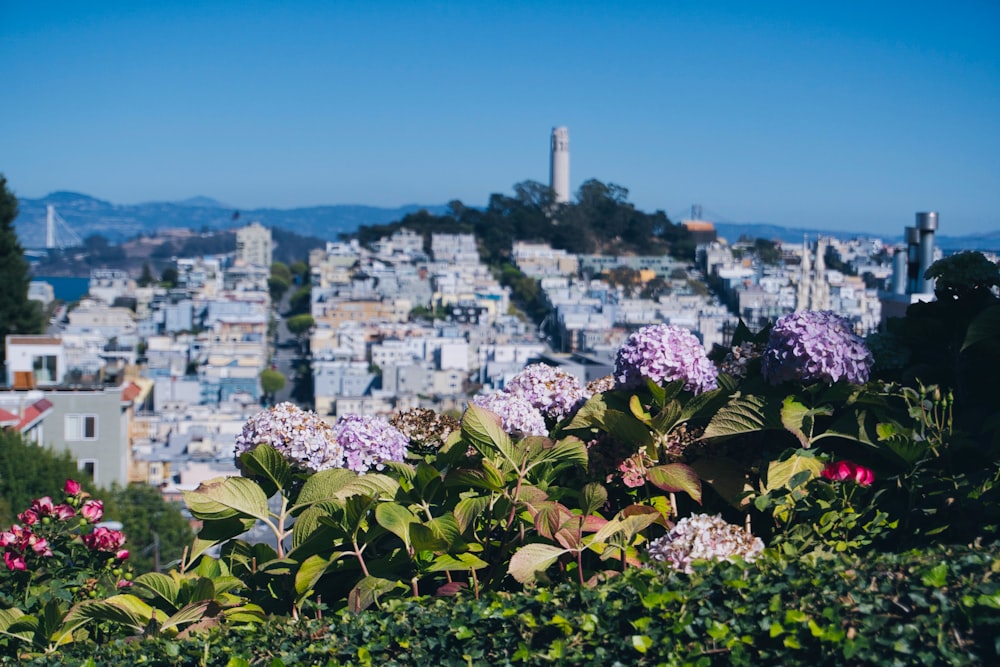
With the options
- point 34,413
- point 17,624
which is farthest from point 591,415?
point 34,413

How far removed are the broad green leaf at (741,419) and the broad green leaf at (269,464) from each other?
52 centimetres

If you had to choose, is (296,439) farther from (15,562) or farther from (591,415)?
(15,562)

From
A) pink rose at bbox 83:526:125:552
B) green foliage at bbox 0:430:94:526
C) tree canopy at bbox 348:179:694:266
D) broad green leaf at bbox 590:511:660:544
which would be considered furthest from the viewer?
tree canopy at bbox 348:179:694:266

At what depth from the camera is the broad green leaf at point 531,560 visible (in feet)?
4.04

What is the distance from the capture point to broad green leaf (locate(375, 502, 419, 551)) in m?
1.29

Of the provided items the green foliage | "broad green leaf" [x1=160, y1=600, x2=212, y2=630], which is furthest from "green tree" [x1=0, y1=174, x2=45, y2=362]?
"broad green leaf" [x1=160, y1=600, x2=212, y2=630]

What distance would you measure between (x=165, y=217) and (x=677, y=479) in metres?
184

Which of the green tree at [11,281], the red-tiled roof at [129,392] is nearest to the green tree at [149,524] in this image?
the red-tiled roof at [129,392]

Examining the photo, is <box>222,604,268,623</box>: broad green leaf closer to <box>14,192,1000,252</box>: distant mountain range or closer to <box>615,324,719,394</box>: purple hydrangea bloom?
<box>615,324,719,394</box>: purple hydrangea bloom

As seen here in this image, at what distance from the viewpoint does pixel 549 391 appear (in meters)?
1.66

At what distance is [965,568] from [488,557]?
1.83ft

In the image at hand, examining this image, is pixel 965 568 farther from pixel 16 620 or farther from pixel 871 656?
pixel 16 620

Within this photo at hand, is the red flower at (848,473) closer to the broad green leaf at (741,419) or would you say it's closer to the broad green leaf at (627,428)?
the broad green leaf at (741,419)

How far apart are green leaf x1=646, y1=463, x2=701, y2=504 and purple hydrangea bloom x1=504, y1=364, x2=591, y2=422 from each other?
0.27 meters
